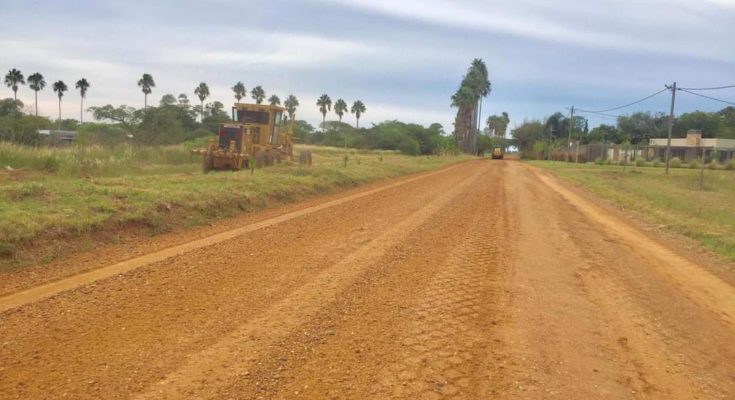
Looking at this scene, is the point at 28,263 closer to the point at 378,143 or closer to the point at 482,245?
the point at 482,245

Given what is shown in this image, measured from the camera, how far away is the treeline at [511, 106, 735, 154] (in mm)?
103000

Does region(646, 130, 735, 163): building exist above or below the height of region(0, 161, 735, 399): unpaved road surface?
above

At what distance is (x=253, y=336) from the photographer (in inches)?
197

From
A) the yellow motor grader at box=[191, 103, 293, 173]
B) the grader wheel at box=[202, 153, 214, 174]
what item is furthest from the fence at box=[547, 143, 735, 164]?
the grader wheel at box=[202, 153, 214, 174]

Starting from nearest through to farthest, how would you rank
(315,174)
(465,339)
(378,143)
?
(465,339) → (315,174) → (378,143)

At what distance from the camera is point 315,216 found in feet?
41.3

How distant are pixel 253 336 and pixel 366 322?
3.47 ft

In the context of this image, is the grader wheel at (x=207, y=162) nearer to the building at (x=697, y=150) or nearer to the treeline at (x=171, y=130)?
the treeline at (x=171, y=130)

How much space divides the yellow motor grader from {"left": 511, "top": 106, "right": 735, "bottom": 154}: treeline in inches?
2960

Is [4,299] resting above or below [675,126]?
below

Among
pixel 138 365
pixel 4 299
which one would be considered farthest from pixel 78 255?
pixel 138 365

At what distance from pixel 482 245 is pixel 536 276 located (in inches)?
79.1

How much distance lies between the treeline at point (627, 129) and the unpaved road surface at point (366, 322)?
92.0 m

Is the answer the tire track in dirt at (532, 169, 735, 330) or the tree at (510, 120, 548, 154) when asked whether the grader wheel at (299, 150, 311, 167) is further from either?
the tree at (510, 120, 548, 154)
